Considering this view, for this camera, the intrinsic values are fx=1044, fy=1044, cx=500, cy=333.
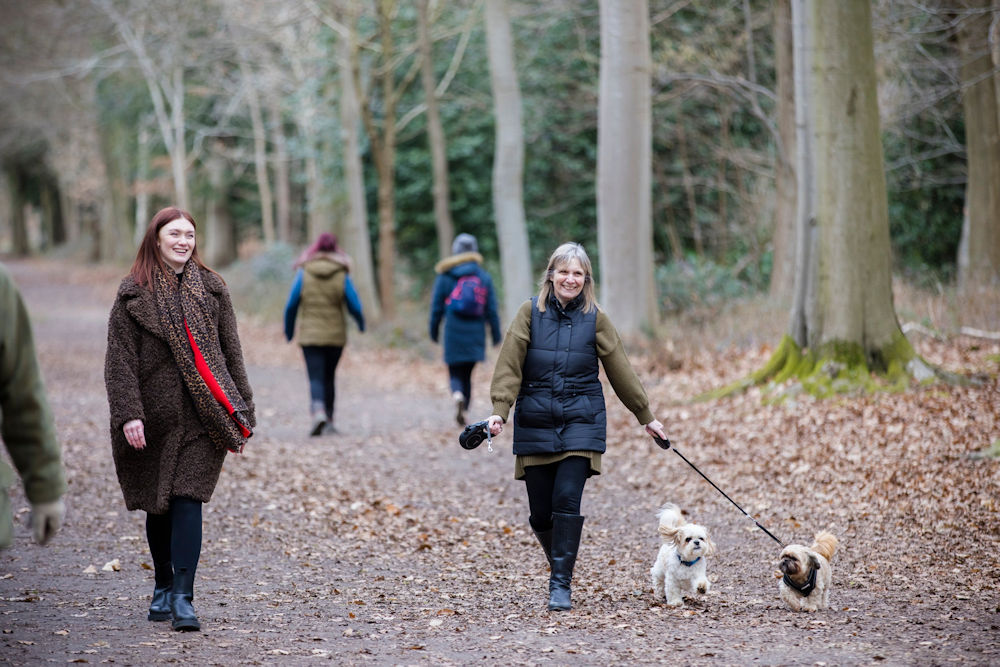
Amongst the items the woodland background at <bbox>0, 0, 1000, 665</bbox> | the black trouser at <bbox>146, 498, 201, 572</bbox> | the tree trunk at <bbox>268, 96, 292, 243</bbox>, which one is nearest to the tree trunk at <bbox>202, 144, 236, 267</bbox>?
the woodland background at <bbox>0, 0, 1000, 665</bbox>

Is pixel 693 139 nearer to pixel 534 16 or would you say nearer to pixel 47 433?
pixel 534 16

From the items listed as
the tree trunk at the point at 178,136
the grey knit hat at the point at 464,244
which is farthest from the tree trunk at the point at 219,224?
the grey knit hat at the point at 464,244

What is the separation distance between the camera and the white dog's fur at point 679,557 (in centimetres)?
552

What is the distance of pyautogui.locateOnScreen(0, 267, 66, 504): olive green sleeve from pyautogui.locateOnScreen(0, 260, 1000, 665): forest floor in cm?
133

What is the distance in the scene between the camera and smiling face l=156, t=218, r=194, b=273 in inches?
206

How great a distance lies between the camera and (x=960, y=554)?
6.50 m

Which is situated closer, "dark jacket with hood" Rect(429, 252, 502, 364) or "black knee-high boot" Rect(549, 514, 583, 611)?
"black knee-high boot" Rect(549, 514, 583, 611)

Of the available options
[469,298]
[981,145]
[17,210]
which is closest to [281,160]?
[981,145]

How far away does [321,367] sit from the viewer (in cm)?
1170

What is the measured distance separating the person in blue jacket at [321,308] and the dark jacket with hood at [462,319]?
94cm

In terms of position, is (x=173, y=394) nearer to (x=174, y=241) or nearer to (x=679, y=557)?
(x=174, y=241)

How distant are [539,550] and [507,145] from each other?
12395mm

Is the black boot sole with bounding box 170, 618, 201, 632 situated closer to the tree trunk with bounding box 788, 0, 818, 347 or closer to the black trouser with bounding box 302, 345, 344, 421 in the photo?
the black trouser with bounding box 302, 345, 344, 421

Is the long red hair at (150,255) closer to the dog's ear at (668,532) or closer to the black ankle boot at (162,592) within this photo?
the black ankle boot at (162,592)
